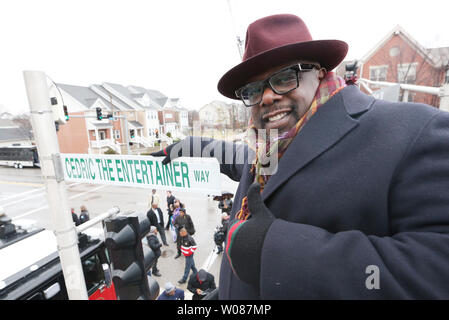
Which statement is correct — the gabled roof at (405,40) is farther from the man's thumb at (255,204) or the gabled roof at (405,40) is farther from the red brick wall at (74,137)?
the red brick wall at (74,137)

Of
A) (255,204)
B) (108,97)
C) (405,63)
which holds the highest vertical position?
(108,97)

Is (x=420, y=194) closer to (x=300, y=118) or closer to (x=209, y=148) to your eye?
(x=300, y=118)

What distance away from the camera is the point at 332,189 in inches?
34.8

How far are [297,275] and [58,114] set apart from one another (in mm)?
1881

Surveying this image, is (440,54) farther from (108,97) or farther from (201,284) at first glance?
(108,97)

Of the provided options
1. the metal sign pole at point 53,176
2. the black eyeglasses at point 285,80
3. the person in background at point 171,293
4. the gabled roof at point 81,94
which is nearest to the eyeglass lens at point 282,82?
the black eyeglasses at point 285,80

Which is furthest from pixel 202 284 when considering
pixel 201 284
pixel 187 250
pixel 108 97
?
pixel 108 97

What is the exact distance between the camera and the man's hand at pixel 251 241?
2.83 ft

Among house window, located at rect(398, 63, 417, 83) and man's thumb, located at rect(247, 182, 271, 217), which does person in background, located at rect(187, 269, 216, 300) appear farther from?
house window, located at rect(398, 63, 417, 83)

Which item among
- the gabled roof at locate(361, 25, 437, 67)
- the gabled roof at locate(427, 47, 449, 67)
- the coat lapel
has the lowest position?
the coat lapel

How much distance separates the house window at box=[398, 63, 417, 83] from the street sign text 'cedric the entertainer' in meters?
27.6

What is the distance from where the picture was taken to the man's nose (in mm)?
1200

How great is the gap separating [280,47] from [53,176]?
1730mm

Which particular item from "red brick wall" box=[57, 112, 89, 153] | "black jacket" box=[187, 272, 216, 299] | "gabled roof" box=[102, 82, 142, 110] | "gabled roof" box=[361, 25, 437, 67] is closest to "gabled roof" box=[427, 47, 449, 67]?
"gabled roof" box=[361, 25, 437, 67]
